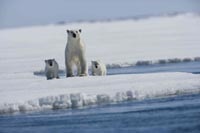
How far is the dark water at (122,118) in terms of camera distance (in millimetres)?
9156

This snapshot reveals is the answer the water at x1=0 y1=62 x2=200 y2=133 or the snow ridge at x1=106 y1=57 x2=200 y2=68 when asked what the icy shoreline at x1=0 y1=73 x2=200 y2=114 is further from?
the snow ridge at x1=106 y1=57 x2=200 y2=68

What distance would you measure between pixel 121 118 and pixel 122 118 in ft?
0.05

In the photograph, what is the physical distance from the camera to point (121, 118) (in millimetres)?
9906

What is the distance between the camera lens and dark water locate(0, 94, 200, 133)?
9156 millimetres

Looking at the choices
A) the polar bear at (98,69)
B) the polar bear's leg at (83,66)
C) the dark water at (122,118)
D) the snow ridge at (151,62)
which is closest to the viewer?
the dark water at (122,118)

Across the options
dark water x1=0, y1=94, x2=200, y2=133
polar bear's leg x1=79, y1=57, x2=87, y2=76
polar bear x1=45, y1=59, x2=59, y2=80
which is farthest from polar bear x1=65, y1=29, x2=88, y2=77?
dark water x1=0, y1=94, x2=200, y2=133

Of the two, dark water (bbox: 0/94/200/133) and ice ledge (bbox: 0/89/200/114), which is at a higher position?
ice ledge (bbox: 0/89/200/114)

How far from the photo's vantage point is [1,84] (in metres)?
13.6

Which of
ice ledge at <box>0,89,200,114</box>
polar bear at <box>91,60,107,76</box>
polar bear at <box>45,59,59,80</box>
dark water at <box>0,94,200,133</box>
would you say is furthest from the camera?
polar bear at <box>91,60,107,76</box>

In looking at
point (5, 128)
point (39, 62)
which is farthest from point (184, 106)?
point (39, 62)

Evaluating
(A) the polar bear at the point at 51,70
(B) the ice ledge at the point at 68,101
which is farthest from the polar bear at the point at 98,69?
(B) the ice ledge at the point at 68,101

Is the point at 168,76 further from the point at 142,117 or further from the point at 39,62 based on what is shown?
the point at 39,62

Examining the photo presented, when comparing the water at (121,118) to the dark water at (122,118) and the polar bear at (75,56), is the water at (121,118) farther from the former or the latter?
the polar bear at (75,56)

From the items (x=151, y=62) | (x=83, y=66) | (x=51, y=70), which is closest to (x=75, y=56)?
(x=83, y=66)
